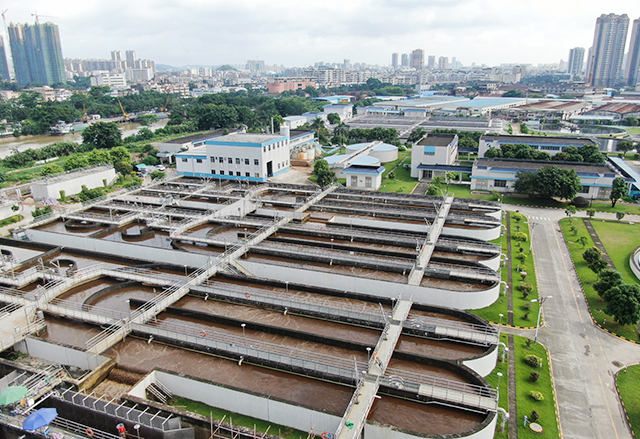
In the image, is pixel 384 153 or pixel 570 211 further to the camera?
pixel 384 153

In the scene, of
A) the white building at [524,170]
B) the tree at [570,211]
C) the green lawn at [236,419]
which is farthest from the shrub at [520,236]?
the green lawn at [236,419]

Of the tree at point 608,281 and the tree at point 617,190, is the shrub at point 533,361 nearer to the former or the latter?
the tree at point 608,281

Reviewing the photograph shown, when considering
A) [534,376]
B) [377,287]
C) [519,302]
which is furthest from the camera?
[519,302]

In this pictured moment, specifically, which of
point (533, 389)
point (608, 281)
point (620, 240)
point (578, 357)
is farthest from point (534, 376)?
point (620, 240)

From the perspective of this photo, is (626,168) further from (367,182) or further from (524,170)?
(367,182)

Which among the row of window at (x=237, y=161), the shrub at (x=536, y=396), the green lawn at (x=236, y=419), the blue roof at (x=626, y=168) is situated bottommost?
the shrub at (x=536, y=396)

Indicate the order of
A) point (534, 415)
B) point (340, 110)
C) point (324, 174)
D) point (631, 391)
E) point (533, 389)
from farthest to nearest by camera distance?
point (340, 110) < point (324, 174) < point (631, 391) < point (533, 389) < point (534, 415)
